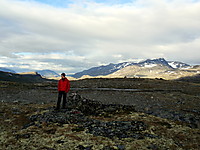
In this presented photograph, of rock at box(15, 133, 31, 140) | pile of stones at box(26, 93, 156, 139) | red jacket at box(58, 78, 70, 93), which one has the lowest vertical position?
rock at box(15, 133, 31, 140)

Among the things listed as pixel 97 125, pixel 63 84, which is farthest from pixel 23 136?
pixel 63 84

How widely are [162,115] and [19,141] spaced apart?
56.0 ft

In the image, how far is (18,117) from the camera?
64.4 ft

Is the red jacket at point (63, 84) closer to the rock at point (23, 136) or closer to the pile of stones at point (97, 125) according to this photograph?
the pile of stones at point (97, 125)

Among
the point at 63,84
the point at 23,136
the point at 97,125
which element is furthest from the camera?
the point at 63,84

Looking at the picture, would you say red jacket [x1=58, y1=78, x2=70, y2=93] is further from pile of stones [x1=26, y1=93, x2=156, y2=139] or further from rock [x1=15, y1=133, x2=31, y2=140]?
rock [x1=15, y1=133, x2=31, y2=140]

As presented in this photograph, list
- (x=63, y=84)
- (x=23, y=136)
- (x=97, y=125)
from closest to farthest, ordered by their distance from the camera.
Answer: (x=23, y=136)
(x=97, y=125)
(x=63, y=84)

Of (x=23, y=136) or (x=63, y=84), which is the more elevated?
(x=63, y=84)

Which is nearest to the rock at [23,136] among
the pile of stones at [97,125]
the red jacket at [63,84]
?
the pile of stones at [97,125]

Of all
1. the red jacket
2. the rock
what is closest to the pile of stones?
the rock

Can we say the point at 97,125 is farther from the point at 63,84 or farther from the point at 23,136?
the point at 63,84

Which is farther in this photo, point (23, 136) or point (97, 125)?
point (97, 125)

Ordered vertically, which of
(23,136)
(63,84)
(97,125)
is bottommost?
(23,136)

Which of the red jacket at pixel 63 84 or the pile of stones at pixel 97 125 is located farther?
the red jacket at pixel 63 84
